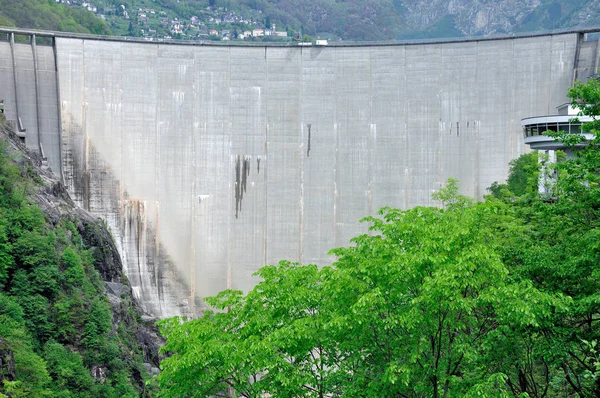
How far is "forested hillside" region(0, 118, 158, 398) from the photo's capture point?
31469 mm

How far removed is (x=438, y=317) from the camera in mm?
18359

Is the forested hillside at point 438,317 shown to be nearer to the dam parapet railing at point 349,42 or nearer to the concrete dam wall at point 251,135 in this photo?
the concrete dam wall at point 251,135

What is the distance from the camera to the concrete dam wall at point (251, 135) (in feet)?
157

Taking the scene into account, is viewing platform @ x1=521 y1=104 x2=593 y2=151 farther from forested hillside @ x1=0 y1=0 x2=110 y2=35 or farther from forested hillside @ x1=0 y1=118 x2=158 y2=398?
forested hillside @ x1=0 y1=0 x2=110 y2=35

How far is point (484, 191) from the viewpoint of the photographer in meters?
47.5

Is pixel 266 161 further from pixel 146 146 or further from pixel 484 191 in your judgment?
pixel 484 191

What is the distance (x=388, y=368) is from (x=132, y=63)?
3614 centimetres

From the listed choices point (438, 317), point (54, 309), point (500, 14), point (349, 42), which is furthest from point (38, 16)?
point (500, 14)

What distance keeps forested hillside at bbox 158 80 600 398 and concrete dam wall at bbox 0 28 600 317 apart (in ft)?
92.4

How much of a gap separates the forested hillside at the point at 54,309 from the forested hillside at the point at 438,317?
41.5 ft

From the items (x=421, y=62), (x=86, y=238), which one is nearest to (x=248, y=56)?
(x=421, y=62)

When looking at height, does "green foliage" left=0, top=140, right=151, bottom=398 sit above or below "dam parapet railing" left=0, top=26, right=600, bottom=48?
below

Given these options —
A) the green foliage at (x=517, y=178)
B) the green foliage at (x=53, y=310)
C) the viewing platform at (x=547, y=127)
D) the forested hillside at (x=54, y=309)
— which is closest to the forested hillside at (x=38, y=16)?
the forested hillside at (x=54, y=309)

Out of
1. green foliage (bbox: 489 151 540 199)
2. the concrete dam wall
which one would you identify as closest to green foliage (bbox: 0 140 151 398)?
the concrete dam wall
